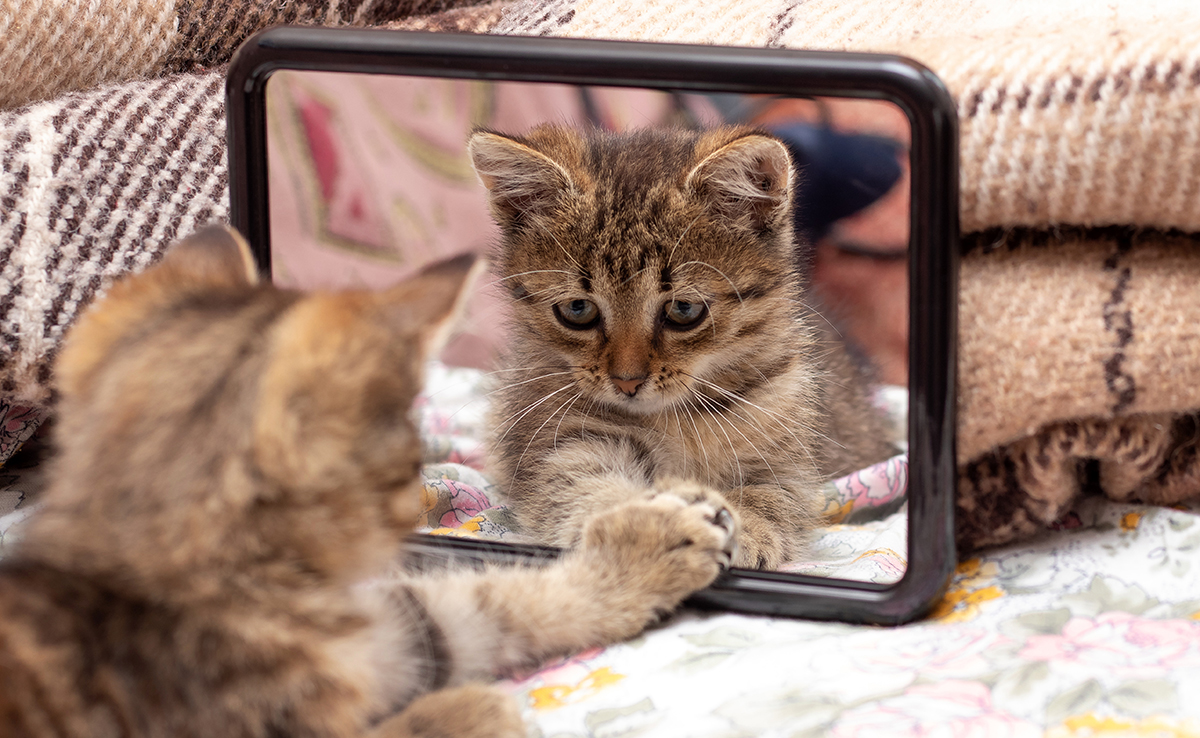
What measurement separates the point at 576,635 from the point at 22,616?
0.40 meters

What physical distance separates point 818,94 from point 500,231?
1.63ft

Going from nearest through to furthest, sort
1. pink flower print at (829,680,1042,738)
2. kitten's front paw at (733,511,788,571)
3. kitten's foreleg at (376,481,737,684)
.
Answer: pink flower print at (829,680,1042,738) < kitten's foreleg at (376,481,737,684) < kitten's front paw at (733,511,788,571)

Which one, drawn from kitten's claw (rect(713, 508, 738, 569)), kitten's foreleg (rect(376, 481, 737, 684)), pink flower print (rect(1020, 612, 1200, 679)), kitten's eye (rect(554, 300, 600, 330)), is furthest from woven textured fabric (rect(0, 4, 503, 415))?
pink flower print (rect(1020, 612, 1200, 679))

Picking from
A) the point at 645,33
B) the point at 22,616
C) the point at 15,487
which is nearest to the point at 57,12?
the point at 15,487

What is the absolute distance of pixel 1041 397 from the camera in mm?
838

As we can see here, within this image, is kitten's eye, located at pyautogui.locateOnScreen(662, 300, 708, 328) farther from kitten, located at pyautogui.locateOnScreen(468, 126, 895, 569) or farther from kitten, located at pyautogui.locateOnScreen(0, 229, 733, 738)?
kitten, located at pyautogui.locateOnScreen(0, 229, 733, 738)

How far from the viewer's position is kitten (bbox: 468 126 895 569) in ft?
3.24

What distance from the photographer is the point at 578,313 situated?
1033mm

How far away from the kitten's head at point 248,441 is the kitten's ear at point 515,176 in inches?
16.1

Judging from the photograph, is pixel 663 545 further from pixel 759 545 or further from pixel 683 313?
pixel 683 313

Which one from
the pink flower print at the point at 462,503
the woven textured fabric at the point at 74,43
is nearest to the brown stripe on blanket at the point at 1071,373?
the pink flower print at the point at 462,503

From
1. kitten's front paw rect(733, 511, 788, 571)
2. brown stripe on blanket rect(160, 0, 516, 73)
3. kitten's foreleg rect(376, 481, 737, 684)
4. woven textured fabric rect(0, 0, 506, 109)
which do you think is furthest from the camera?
brown stripe on blanket rect(160, 0, 516, 73)

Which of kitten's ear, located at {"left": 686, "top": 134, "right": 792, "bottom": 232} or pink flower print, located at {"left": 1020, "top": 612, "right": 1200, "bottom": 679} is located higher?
kitten's ear, located at {"left": 686, "top": 134, "right": 792, "bottom": 232}

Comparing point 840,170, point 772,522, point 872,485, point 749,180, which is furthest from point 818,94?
point 840,170
